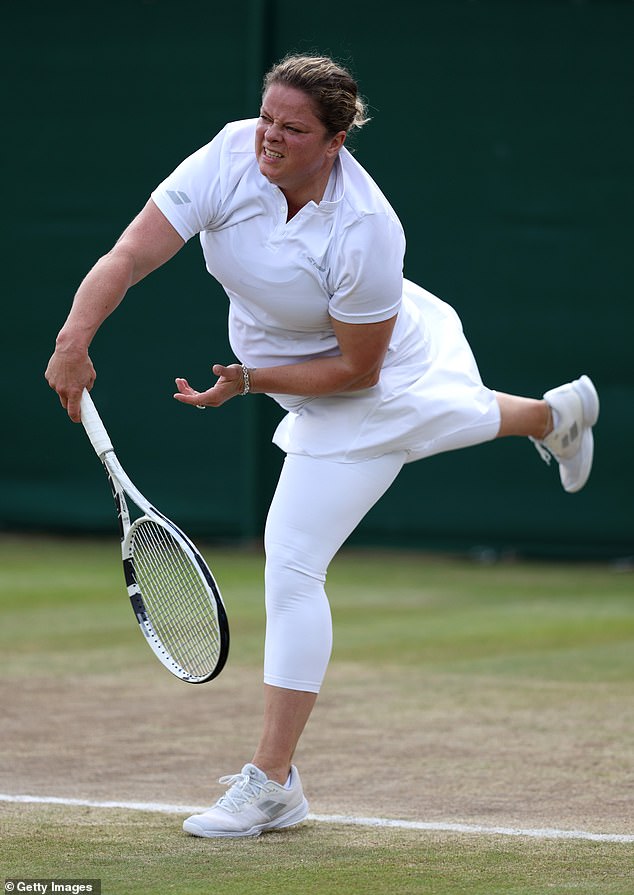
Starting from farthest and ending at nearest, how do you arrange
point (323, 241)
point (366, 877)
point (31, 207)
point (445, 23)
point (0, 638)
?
1. point (31, 207)
2. point (445, 23)
3. point (0, 638)
4. point (323, 241)
5. point (366, 877)

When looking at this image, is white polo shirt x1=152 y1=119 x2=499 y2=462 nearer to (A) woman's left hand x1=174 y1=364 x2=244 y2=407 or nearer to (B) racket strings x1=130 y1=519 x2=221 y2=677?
(A) woman's left hand x1=174 y1=364 x2=244 y2=407

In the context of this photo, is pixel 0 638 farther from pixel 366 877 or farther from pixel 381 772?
pixel 366 877

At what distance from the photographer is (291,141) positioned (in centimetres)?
347

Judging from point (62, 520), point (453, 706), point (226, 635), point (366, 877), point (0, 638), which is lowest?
point (62, 520)

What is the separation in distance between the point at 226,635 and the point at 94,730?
68.4 inches

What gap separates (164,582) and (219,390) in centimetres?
44

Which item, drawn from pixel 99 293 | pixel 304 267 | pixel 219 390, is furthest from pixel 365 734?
pixel 99 293

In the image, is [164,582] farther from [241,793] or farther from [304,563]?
[241,793]

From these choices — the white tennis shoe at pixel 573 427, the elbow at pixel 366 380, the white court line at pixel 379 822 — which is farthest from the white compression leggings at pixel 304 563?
the white tennis shoe at pixel 573 427

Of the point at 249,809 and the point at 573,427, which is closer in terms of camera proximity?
the point at 249,809

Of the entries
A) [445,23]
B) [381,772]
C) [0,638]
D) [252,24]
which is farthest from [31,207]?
[381,772]

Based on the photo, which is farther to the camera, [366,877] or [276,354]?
[276,354]

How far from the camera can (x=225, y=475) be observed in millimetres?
9484

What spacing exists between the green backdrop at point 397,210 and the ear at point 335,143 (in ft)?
17.3
